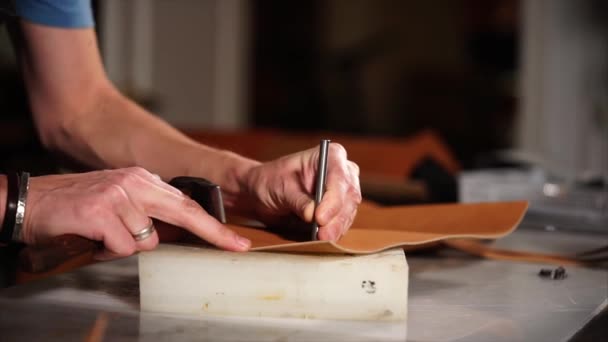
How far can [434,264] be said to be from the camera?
88 centimetres

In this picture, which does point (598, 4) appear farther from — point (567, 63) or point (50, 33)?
point (50, 33)

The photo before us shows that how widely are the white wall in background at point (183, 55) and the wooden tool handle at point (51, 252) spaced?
3.53 metres

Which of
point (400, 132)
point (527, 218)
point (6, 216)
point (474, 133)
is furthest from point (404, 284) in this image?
point (400, 132)

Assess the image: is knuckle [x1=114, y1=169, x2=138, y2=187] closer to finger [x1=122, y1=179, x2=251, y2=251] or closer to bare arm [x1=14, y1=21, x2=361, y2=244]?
finger [x1=122, y1=179, x2=251, y2=251]

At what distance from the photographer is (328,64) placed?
24.6 feet

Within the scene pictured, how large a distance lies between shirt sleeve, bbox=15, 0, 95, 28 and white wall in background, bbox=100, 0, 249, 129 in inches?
125

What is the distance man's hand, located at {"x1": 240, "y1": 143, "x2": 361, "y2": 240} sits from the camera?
2.39 ft

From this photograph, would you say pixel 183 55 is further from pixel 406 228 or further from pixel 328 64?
pixel 406 228

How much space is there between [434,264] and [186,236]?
1.01 ft

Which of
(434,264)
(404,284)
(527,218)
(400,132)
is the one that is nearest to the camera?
(404,284)

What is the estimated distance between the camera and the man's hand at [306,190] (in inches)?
28.6

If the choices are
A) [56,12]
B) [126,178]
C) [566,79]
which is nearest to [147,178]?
[126,178]

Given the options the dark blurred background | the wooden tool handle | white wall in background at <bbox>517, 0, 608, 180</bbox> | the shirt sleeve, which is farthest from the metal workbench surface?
the dark blurred background

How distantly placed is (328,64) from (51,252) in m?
6.91
